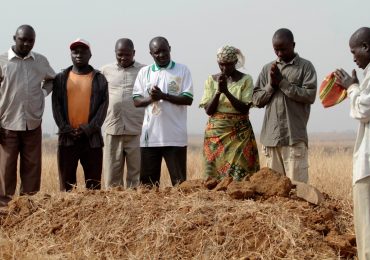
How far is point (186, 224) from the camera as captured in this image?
526 cm

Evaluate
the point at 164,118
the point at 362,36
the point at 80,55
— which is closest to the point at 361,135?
the point at 362,36

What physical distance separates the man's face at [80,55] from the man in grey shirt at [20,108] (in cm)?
37

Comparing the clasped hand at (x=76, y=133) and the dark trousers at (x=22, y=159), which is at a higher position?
the clasped hand at (x=76, y=133)

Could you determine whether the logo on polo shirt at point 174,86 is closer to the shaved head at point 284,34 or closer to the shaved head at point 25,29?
the shaved head at point 284,34

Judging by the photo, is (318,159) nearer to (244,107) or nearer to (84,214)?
(244,107)

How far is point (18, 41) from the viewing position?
24.2ft

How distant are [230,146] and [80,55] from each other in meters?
2.03

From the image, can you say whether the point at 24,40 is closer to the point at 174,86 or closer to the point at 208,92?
the point at 174,86

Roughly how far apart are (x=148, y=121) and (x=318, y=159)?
759 cm

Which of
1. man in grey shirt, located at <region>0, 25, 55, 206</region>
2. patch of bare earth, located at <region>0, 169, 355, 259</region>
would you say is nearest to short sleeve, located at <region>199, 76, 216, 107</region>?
patch of bare earth, located at <region>0, 169, 355, 259</region>

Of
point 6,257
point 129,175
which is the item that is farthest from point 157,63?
point 6,257

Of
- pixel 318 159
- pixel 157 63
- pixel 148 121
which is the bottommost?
pixel 318 159

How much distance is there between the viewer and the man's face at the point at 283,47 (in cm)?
672

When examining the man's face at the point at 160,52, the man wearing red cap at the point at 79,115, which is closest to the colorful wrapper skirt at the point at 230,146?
the man's face at the point at 160,52
